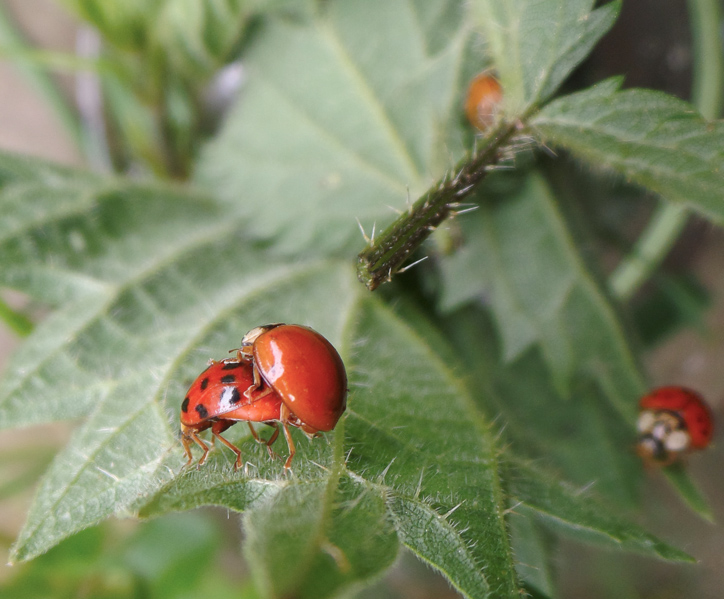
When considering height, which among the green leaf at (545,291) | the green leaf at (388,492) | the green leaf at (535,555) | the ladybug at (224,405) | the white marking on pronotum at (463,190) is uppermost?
the white marking on pronotum at (463,190)

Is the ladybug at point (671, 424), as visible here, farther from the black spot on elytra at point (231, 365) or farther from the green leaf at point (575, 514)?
the black spot on elytra at point (231, 365)

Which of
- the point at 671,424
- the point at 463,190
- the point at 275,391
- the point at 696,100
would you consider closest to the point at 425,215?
the point at 463,190

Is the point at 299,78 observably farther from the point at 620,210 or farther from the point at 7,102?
the point at 7,102

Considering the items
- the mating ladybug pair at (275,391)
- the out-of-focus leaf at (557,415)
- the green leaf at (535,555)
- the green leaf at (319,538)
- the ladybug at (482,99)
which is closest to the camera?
the green leaf at (319,538)

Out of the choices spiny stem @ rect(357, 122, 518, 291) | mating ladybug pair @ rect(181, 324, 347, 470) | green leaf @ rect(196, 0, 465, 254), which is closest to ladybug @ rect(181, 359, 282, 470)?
mating ladybug pair @ rect(181, 324, 347, 470)

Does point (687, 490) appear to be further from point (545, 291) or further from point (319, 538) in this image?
point (319, 538)

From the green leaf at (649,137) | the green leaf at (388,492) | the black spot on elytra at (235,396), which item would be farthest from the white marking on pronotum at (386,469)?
the green leaf at (649,137)
